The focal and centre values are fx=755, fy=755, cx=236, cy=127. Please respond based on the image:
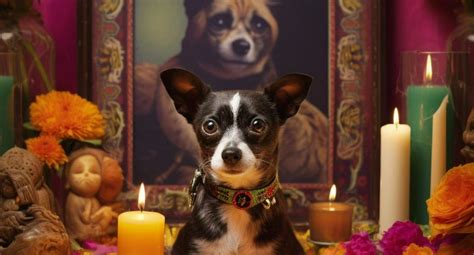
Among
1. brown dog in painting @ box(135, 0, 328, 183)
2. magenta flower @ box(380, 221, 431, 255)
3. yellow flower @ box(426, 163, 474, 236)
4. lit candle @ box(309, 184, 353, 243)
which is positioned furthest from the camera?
brown dog in painting @ box(135, 0, 328, 183)

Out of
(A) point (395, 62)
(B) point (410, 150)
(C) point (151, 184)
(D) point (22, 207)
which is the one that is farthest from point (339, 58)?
(D) point (22, 207)

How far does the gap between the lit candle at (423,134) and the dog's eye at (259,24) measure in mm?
367

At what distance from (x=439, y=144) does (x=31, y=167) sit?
2.71 feet

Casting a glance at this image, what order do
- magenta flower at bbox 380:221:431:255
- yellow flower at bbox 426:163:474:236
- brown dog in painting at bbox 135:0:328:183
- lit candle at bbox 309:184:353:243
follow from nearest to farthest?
yellow flower at bbox 426:163:474:236, magenta flower at bbox 380:221:431:255, lit candle at bbox 309:184:353:243, brown dog in painting at bbox 135:0:328:183

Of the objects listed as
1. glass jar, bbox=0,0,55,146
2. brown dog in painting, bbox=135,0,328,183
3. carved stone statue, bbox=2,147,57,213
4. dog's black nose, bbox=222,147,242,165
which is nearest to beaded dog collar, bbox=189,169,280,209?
dog's black nose, bbox=222,147,242,165

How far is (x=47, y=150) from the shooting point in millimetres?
1585

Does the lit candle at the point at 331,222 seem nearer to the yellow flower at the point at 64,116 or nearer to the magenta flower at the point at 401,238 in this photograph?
the magenta flower at the point at 401,238

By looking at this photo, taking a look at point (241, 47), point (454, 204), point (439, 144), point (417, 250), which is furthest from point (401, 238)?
point (241, 47)

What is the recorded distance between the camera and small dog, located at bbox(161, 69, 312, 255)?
128cm

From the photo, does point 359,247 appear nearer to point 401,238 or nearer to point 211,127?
point 401,238

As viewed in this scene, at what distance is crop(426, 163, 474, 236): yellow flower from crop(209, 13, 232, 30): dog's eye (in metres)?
0.69

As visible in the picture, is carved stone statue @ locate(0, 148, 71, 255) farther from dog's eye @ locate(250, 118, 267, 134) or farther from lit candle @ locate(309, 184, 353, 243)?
lit candle @ locate(309, 184, 353, 243)

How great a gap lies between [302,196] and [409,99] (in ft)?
1.15

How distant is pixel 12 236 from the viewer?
4.33 ft
